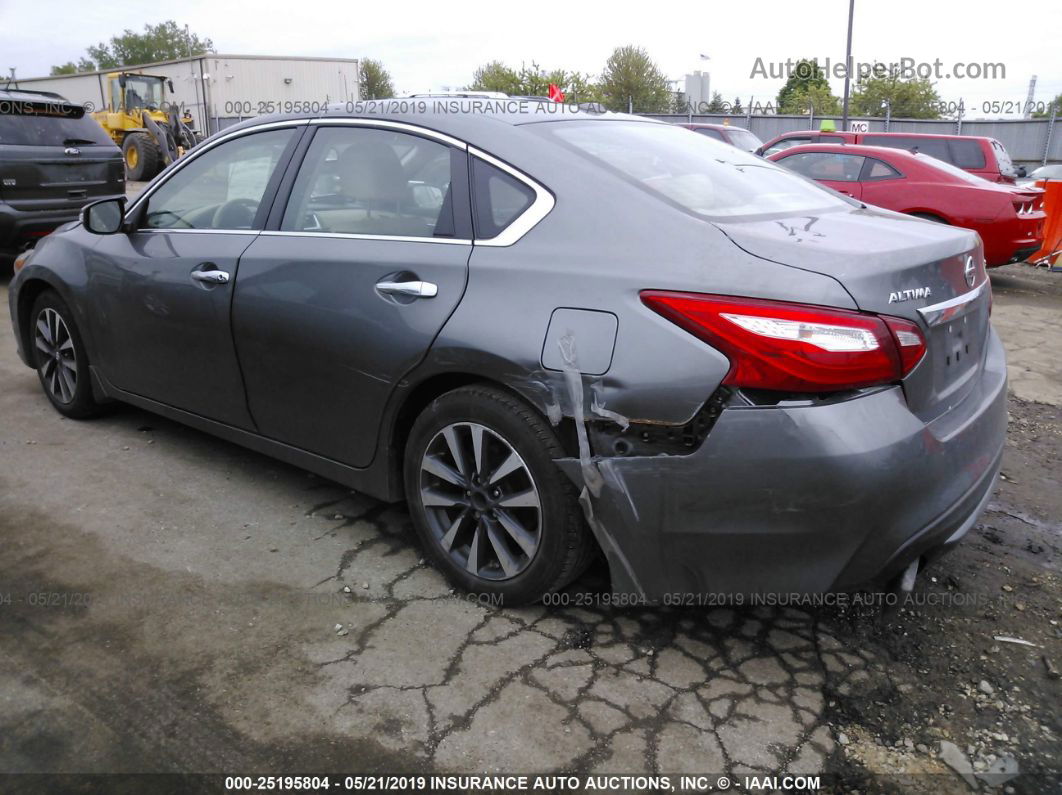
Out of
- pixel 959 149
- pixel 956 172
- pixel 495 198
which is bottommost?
pixel 956 172

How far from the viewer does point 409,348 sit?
2760 millimetres

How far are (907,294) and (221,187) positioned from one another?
2.80m

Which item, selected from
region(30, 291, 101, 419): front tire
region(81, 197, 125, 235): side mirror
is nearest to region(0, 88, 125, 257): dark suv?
region(30, 291, 101, 419): front tire

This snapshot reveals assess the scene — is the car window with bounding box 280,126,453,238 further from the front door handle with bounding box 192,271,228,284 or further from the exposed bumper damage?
the exposed bumper damage

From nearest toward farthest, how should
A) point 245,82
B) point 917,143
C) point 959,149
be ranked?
point 959,149
point 917,143
point 245,82

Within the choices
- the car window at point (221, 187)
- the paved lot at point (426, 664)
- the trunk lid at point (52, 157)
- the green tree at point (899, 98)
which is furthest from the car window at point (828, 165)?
the green tree at point (899, 98)

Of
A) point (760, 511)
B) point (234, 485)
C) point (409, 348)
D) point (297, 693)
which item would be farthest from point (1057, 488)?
point (234, 485)

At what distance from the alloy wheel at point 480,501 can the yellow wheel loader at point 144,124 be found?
18.9 m

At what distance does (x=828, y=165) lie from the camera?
32.9ft

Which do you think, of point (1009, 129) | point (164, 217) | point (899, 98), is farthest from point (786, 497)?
point (899, 98)

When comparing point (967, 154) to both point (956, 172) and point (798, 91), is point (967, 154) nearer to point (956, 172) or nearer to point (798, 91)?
point (956, 172)

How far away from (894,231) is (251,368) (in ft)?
7.72

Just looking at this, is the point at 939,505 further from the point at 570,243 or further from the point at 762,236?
the point at 570,243

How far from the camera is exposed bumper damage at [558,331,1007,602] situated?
215 cm
